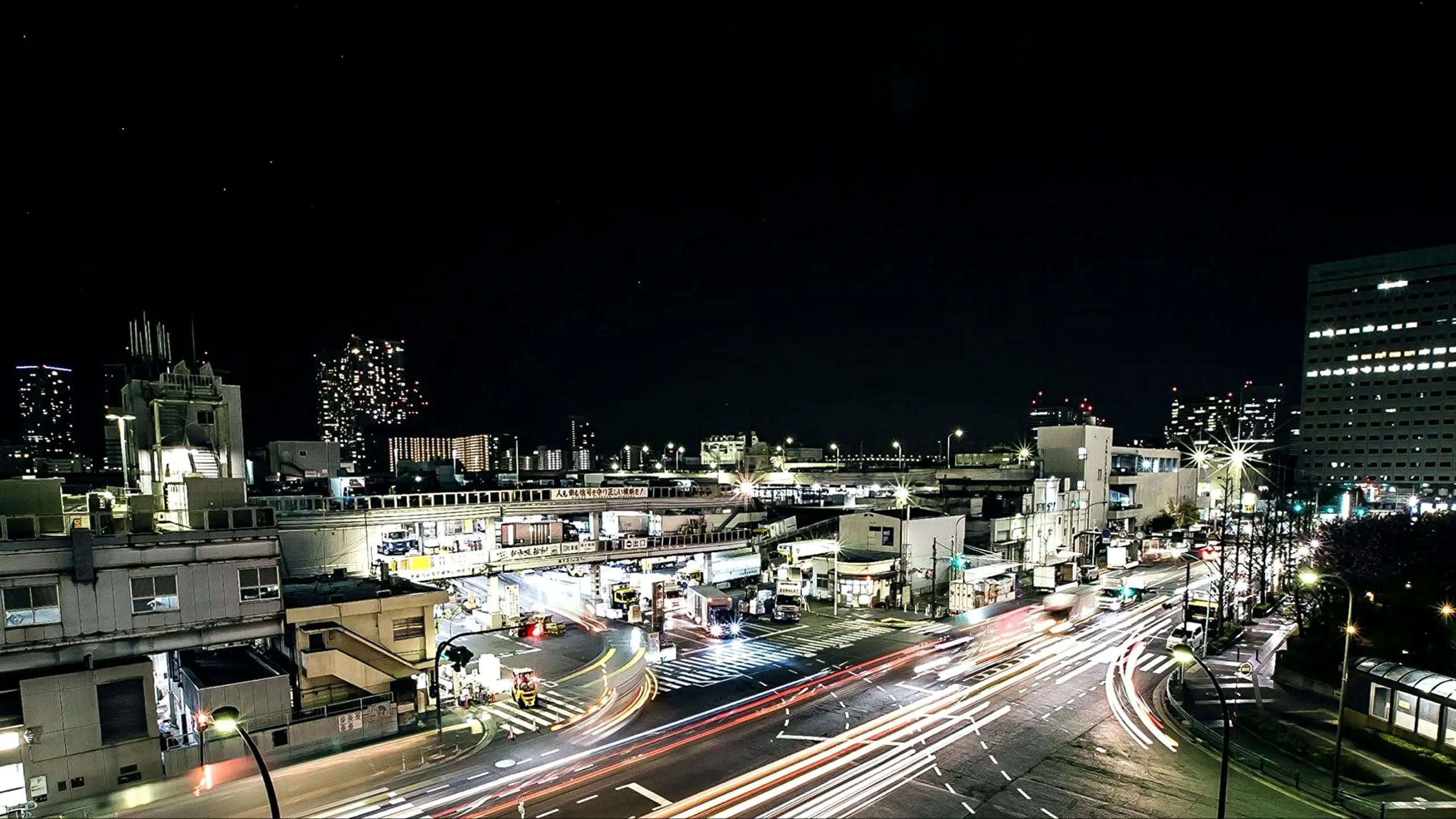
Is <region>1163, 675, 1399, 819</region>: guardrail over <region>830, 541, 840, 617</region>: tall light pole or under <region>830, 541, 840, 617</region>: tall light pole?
over

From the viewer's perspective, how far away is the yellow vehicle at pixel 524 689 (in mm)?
26828

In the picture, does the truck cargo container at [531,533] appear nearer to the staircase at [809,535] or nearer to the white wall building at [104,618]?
the staircase at [809,535]

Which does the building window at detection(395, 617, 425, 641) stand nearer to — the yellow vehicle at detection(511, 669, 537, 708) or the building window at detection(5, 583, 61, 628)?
the yellow vehicle at detection(511, 669, 537, 708)

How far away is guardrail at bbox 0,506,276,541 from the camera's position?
70.3 ft

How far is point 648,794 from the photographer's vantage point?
763 inches

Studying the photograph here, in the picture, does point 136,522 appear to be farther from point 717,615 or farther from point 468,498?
point 717,615

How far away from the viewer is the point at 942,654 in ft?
113

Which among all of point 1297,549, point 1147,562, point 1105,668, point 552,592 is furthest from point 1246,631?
point 552,592

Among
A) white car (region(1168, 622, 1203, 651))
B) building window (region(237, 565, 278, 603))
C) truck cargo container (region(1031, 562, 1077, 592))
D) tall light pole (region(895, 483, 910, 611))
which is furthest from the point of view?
truck cargo container (region(1031, 562, 1077, 592))

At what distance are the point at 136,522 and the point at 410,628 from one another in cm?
1053

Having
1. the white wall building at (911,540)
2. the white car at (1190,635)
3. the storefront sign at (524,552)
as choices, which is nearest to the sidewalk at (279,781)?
the storefront sign at (524,552)

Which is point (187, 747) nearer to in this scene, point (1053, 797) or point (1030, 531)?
point (1053, 797)

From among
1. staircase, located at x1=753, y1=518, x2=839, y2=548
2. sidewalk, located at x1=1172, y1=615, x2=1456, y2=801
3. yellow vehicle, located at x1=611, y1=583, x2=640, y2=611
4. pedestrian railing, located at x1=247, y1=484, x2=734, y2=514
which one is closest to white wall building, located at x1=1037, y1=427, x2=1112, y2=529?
staircase, located at x1=753, y1=518, x2=839, y2=548

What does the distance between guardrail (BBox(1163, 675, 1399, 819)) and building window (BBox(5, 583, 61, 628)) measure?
1530 inches
